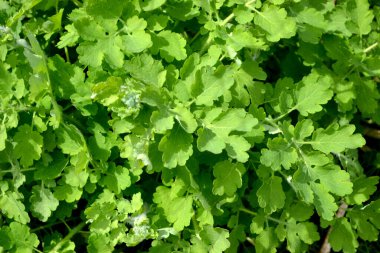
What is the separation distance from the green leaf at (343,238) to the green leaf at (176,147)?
3.23 ft

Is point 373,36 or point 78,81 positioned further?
point 373,36

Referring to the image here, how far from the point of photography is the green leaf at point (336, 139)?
2.09 metres

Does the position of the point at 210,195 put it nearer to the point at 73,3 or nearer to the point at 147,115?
A: the point at 147,115

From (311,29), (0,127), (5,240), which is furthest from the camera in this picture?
(311,29)

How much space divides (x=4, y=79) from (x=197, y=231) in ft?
3.57

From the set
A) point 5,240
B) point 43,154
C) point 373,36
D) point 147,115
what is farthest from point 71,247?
point 373,36

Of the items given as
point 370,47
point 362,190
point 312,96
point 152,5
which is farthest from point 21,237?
point 370,47

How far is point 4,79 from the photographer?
2154 mm

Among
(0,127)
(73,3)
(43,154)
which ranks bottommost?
(43,154)

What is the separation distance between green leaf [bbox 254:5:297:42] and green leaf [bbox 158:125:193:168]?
0.59 m

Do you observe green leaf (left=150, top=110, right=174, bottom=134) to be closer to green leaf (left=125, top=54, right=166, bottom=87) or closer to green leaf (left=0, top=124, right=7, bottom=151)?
green leaf (left=125, top=54, right=166, bottom=87)

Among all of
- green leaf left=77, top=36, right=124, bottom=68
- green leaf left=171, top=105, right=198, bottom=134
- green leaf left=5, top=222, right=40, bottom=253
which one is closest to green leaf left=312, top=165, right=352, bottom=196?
green leaf left=171, top=105, right=198, bottom=134

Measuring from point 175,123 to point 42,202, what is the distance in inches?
30.6

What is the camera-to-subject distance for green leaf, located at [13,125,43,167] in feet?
7.07
